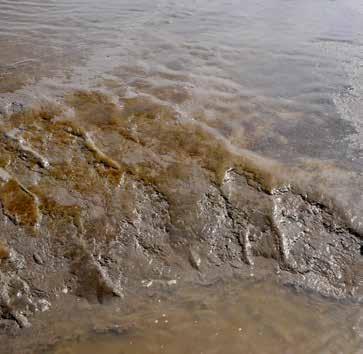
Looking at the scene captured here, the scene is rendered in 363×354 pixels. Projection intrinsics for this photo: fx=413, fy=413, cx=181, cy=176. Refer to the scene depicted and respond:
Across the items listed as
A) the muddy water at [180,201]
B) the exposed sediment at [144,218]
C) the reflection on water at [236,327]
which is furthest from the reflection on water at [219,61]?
the reflection on water at [236,327]

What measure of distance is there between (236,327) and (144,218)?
1315 millimetres

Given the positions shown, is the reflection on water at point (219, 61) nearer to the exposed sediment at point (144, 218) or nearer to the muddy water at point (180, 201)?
the muddy water at point (180, 201)

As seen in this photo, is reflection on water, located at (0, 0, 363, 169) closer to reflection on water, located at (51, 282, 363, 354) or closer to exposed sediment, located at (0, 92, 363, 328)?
exposed sediment, located at (0, 92, 363, 328)

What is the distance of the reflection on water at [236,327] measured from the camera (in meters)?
3.23

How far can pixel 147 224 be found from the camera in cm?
397

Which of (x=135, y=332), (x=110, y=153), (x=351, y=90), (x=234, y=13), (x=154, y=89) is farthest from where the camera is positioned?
(x=234, y=13)

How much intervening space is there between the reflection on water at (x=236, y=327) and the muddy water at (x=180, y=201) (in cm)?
1

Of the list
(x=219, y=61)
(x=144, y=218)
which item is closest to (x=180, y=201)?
(x=144, y=218)

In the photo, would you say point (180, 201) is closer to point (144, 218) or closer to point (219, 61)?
point (144, 218)

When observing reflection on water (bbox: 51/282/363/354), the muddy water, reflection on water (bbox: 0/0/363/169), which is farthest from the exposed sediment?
reflection on water (bbox: 0/0/363/169)

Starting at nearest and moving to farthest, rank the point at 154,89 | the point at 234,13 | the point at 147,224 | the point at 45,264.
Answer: the point at 45,264 → the point at 147,224 → the point at 154,89 → the point at 234,13

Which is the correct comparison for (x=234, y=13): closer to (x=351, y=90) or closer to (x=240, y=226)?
(x=351, y=90)

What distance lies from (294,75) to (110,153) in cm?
393

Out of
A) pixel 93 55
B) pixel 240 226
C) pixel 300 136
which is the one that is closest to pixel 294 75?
pixel 300 136
